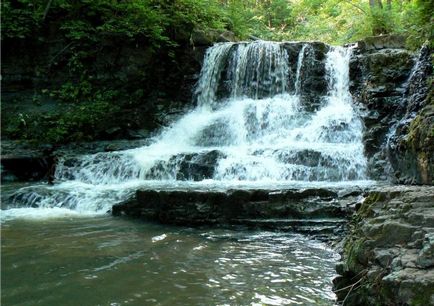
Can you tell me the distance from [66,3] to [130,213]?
27.4ft

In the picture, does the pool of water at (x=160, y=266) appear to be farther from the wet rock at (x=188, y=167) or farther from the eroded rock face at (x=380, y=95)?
the eroded rock face at (x=380, y=95)

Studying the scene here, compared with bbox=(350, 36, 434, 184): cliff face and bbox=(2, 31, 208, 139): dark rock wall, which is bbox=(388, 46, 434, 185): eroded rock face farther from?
bbox=(2, 31, 208, 139): dark rock wall

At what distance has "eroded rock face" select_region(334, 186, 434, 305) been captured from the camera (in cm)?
271

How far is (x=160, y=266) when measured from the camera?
447 cm

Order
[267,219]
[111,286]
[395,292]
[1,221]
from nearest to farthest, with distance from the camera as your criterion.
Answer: [395,292] < [111,286] < [267,219] < [1,221]

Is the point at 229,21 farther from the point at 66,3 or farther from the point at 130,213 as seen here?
the point at 130,213

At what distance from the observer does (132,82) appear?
13.2 meters

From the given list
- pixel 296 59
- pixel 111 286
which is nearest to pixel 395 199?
pixel 111 286

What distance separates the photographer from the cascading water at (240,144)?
8.23m

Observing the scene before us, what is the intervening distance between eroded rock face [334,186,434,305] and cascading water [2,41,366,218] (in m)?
3.58

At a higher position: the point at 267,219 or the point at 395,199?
the point at 395,199

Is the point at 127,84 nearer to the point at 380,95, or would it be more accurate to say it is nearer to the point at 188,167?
the point at 188,167

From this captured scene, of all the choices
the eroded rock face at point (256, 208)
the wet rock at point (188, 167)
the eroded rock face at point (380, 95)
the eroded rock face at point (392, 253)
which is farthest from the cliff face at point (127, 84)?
the eroded rock face at point (392, 253)

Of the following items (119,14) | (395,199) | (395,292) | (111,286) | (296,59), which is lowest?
(111,286)
